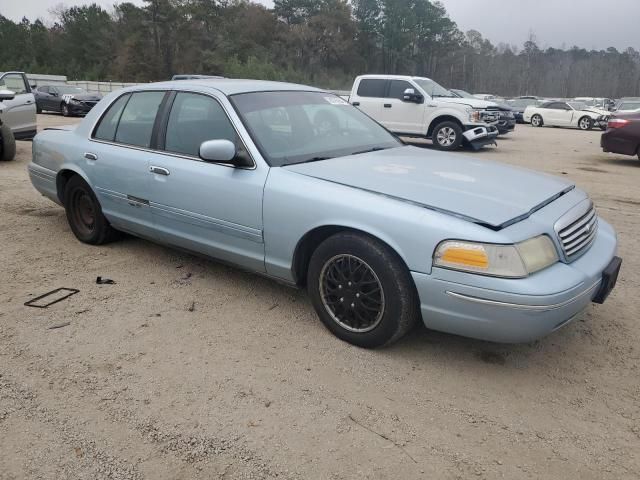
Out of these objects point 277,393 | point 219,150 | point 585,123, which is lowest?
point 277,393

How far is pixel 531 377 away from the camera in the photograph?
294 centimetres

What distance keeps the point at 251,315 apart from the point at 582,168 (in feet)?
29.7

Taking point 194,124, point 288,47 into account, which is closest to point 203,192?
point 194,124

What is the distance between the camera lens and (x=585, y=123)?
73.3ft

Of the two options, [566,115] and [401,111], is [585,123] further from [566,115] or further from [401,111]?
[401,111]

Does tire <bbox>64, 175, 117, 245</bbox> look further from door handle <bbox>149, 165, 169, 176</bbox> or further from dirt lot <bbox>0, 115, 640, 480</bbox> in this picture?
door handle <bbox>149, 165, 169, 176</bbox>

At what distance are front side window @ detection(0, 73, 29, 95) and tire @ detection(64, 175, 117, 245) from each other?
8.22 meters

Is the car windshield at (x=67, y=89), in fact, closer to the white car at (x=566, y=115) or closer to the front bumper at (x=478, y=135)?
the front bumper at (x=478, y=135)

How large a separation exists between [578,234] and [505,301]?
2.68 ft

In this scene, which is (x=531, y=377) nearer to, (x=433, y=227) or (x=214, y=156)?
(x=433, y=227)

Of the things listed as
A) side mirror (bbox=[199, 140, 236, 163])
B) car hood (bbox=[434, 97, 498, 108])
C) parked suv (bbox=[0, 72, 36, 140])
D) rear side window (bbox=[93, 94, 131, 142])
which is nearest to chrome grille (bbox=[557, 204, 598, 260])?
side mirror (bbox=[199, 140, 236, 163])

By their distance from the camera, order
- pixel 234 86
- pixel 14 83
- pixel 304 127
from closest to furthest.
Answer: pixel 304 127 → pixel 234 86 → pixel 14 83

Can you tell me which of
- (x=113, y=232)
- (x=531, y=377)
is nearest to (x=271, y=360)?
(x=531, y=377)

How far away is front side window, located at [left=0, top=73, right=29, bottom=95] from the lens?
1187cm
